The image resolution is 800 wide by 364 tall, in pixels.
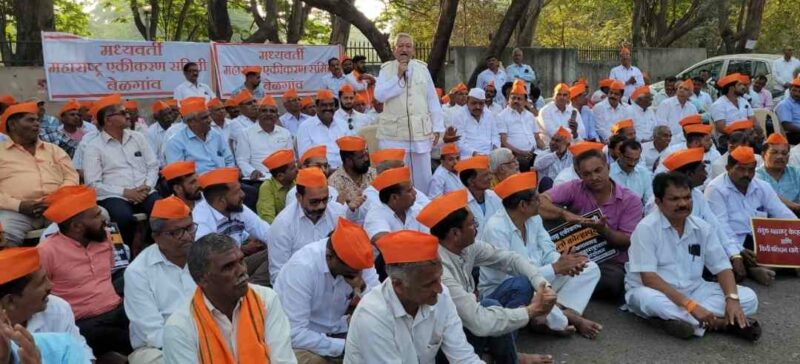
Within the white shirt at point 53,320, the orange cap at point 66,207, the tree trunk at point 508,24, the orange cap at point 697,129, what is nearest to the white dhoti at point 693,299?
the orange cap at point 697,129

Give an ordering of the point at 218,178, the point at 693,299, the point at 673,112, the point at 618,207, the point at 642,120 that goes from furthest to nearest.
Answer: the point at 673,112
the point at 642,120
the point at 618,207
the point at 218,178
the point at 693,299

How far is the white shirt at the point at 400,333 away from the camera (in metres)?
2.97

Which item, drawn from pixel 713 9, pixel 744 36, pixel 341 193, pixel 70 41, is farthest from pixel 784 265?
pixel 713 9

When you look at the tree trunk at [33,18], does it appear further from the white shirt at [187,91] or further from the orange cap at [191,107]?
the orange cap at [191,107]

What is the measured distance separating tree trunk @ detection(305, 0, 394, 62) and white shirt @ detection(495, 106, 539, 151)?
260cm

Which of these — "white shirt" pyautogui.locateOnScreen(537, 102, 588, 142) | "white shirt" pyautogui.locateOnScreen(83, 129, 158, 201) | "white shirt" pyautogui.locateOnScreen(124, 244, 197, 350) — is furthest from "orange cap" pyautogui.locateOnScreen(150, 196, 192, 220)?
"white shirt" pyautogui.locateOnScreen(537, 102, 588, 142)

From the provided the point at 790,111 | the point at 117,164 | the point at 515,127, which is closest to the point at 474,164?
the point at 117,164

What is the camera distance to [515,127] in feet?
29.7

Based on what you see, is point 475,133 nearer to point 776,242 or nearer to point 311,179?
point 776,242

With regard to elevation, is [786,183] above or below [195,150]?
below

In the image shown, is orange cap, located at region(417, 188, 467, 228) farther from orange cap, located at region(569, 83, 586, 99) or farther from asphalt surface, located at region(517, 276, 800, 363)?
orange cap, located at region(569, 83, 586, 99)

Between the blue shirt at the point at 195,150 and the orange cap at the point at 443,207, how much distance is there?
3689 mm

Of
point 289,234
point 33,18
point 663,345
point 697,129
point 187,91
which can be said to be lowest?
point 663,345

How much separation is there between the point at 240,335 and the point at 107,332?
1534 mm
